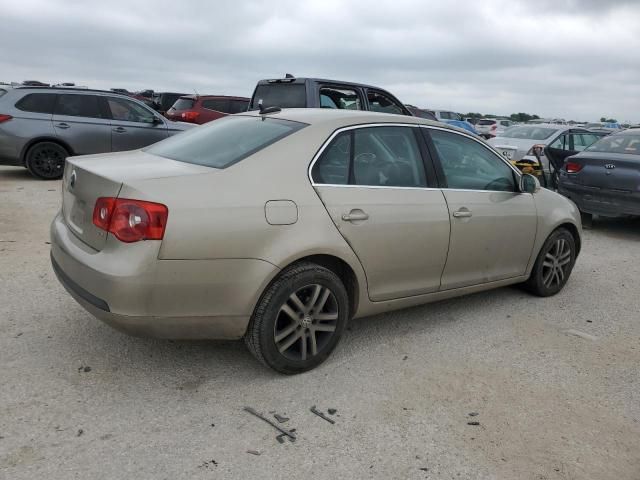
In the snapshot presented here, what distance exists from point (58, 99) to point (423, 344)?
8.77 metres

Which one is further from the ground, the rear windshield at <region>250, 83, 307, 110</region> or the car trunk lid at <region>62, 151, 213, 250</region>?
the rear windshield at <region>250, 83, 307, 110</region>

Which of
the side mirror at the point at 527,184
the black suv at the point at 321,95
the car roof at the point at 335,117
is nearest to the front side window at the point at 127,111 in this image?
the black suv at the point at 321,95

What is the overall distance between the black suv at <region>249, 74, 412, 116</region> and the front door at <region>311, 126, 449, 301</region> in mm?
4504

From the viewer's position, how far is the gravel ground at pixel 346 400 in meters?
2.62

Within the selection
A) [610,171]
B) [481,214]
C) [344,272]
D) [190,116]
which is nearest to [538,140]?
[610,171]

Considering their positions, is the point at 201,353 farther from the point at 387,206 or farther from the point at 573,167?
the point at 573,167

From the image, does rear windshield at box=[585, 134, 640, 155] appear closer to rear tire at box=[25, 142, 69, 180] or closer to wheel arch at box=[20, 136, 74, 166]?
wheel arch at box=[20, 136, 74, 166]

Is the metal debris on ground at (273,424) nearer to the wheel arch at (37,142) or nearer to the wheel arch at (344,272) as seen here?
the wheel arch at (344,272)

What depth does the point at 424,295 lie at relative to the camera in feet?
13.2

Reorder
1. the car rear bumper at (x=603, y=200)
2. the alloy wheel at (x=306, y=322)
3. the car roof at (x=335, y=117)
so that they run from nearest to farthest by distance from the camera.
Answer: the alloy wheel at (x=306, y=322) < the car roof at (x=335, y=117) < the car rear bumper at (x=603, y=200)

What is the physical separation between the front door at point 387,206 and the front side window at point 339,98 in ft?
15.8

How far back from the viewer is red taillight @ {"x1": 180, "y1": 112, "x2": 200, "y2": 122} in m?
14.6

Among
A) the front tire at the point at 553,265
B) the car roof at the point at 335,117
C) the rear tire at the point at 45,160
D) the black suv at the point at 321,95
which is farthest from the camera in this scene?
the rear tire at the point at 45,160

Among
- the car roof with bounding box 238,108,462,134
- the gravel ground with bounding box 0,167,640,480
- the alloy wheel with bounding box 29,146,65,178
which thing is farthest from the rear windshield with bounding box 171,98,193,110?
the car roof with bounding box 238,108,462,134
